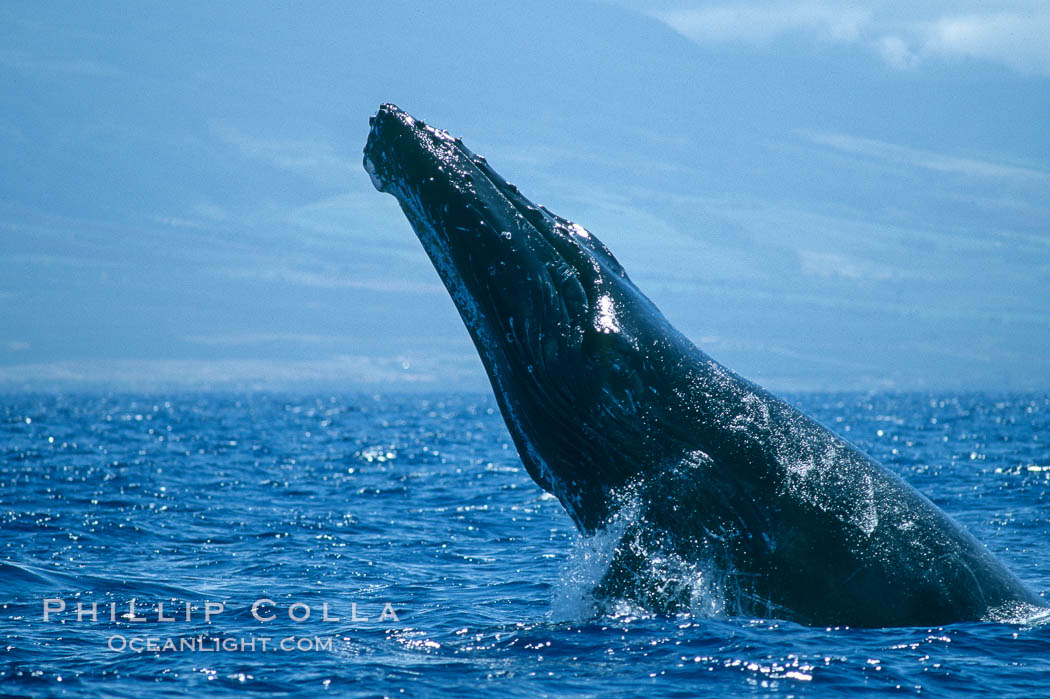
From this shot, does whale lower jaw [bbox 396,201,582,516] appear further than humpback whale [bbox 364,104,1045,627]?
Yes

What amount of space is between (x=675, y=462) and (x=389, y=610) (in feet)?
13.2

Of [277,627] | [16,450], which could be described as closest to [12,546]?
[277,627]

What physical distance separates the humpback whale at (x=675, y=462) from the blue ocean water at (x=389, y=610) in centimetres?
32

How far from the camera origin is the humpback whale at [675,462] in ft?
22.3

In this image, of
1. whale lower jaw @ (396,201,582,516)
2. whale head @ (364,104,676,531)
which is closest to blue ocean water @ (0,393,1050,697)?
whale lower jaw @ (396,201,582,516)

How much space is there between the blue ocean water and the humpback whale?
32cm

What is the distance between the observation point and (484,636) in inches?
333

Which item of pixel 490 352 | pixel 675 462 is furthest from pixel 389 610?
pixel 675 462

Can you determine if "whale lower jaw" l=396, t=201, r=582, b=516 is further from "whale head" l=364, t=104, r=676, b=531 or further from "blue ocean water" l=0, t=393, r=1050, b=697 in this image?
"blue ocean water" l=0, t=393, r=1050, b=697

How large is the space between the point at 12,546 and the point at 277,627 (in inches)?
266

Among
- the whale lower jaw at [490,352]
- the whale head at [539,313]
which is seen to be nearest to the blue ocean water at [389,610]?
the whale lower jaw at [490,352]

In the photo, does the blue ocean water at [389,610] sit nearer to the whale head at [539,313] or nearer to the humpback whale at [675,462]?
the humpback whale at [675,462]

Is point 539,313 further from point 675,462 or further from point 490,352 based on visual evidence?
point 675,462

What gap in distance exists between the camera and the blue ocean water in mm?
7027
